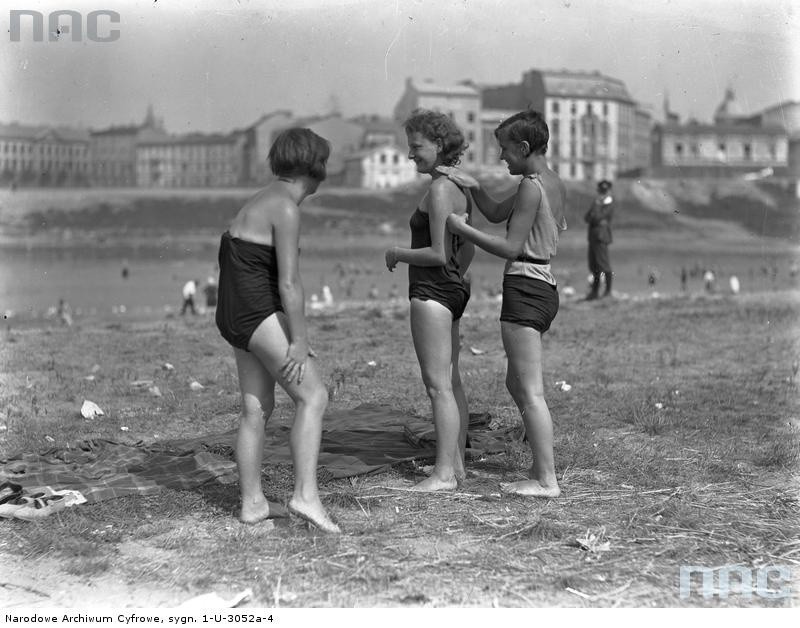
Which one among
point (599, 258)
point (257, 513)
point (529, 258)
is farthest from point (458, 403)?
point (599, 258)

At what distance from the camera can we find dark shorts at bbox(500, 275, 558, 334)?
4.78 m

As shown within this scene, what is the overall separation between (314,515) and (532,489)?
117 centimetres

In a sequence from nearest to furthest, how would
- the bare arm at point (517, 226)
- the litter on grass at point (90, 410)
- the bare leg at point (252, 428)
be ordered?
the bare leg at point (252, 428)
the bare arm at point (517, 226)
the litter on grass at point (90, 410)

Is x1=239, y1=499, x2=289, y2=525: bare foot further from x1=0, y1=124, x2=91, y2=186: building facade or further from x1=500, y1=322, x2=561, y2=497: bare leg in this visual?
x1=0, y1=124, x2=91, y2=186: building facade

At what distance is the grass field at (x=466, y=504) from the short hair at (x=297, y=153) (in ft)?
5.15

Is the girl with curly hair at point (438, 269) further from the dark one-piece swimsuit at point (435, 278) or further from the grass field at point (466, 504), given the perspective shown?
the grass field at point (466, 504)

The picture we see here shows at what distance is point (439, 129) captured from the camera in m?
4.80

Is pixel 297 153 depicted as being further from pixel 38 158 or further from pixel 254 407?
pixel 38 158

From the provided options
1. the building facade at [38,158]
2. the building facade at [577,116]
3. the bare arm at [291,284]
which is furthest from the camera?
the building facade at [577,116]

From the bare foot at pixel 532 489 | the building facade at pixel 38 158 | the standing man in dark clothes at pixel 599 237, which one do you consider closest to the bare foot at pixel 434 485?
the bare foot at pixel 532 489

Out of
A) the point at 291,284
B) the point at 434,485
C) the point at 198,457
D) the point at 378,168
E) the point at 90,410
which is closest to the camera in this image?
the point at 291,284

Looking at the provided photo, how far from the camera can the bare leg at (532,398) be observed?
4812mm

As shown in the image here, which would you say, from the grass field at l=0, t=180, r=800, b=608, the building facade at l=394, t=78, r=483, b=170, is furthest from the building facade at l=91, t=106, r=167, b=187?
the grass field at l=0, t=180, r=800, b=608

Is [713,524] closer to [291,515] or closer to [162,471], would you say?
[291,515]
